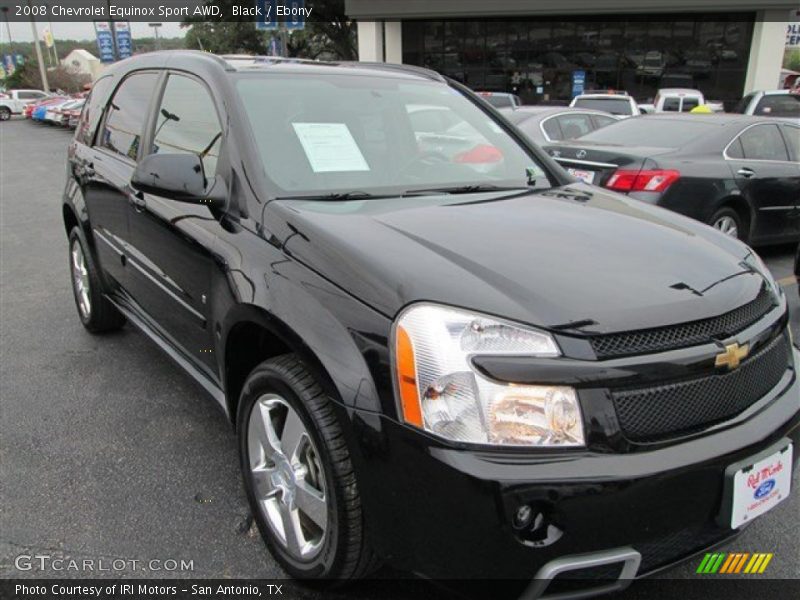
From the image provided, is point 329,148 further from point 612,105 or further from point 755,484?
point 612,105

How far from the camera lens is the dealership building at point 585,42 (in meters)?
24.4

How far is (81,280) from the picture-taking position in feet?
15.5

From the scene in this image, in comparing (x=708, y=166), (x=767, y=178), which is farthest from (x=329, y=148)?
(x=767, y=178)

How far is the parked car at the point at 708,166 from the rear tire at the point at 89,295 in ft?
13.5

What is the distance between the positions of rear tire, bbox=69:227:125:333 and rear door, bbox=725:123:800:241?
550cm

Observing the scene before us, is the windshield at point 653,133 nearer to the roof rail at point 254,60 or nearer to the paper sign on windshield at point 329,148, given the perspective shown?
the roof rail at point 254,60

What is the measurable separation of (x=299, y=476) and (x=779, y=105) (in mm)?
17146

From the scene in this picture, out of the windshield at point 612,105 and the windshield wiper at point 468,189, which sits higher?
the windshield wiper at point 468,189

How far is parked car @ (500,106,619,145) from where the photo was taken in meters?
9.59

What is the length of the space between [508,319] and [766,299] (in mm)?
1064

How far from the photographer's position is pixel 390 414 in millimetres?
1771

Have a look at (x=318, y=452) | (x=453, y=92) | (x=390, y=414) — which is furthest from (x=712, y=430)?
(x=453, y=92)

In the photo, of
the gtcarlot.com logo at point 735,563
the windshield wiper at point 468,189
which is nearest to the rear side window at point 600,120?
the windshield wiper at point 468,189

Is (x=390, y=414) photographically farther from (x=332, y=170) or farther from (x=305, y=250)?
(x=332, y=170)
